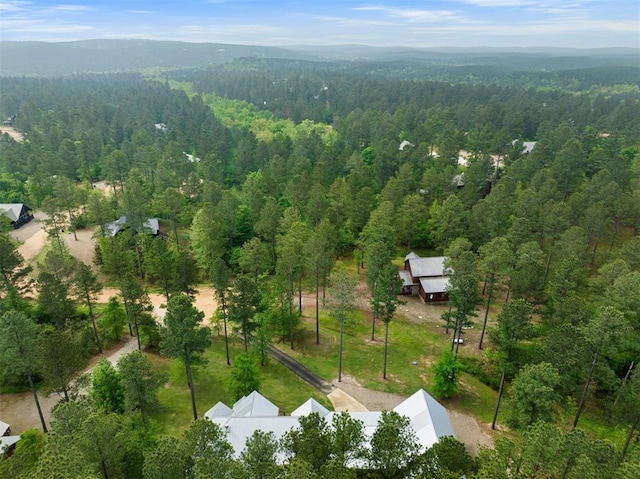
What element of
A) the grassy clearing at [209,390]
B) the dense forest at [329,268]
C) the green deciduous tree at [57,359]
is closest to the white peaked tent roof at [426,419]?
the dense forest at [329,268]

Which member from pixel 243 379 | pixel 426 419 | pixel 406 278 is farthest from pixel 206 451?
pixel 406 278

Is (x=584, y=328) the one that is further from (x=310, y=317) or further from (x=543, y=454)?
(x=310, y=317)

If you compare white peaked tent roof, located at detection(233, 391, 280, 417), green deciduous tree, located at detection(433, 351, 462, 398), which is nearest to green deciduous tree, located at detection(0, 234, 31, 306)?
white peaked tent roof, located at detection(233, 391, 280, 417)

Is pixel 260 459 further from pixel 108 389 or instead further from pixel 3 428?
pixel 3 428

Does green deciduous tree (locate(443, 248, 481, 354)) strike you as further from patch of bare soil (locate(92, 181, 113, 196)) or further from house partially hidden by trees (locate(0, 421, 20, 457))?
patch of bare soil (locate(92, 181, 113, 196))

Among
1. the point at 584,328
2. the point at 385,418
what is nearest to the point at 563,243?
the point at 584,328

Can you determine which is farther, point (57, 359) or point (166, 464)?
point (57, 359)

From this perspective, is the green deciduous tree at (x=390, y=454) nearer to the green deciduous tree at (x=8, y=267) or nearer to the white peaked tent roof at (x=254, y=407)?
the white peaked tent roof at (x=254, y=407)

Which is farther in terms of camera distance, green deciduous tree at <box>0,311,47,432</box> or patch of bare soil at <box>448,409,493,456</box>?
patch of bare soil at <box>448,409,493,456</box>
